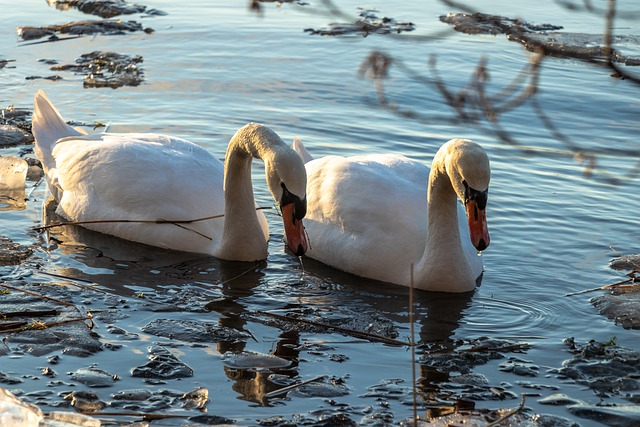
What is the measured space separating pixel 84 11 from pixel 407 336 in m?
12.0

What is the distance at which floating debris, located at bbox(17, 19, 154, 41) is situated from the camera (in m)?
14.9

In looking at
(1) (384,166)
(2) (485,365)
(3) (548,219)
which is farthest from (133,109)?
(2) (485,365)

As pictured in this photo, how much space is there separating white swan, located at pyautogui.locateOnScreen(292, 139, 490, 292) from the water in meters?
0.18

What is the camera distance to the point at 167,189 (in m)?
8.20

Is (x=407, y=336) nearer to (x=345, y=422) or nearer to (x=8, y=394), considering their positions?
(x=345, y=422)

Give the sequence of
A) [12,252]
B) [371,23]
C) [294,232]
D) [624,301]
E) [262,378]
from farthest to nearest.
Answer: [371,23], [12,252], [624,301], [294,232], [262,378]

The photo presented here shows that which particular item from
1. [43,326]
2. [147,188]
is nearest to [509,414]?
[43,326]

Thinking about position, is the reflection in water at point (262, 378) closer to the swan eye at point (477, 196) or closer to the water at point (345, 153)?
the water at point (345, 153)

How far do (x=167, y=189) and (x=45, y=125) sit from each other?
6.44 feet

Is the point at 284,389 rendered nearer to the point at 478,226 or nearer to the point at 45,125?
the point at 478,226

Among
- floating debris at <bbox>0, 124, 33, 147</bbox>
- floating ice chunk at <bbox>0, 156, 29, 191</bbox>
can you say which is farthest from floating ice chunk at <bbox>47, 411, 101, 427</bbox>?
floating debris at <bbox>0, 124, 33, 147</bbox>

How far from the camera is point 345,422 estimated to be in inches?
205

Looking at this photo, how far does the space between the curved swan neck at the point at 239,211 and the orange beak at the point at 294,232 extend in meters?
0.87

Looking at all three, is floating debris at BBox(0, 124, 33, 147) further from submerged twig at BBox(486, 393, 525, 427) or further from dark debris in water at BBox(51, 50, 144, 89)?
submerged twig at BBox(486, 393, 525, 427)
